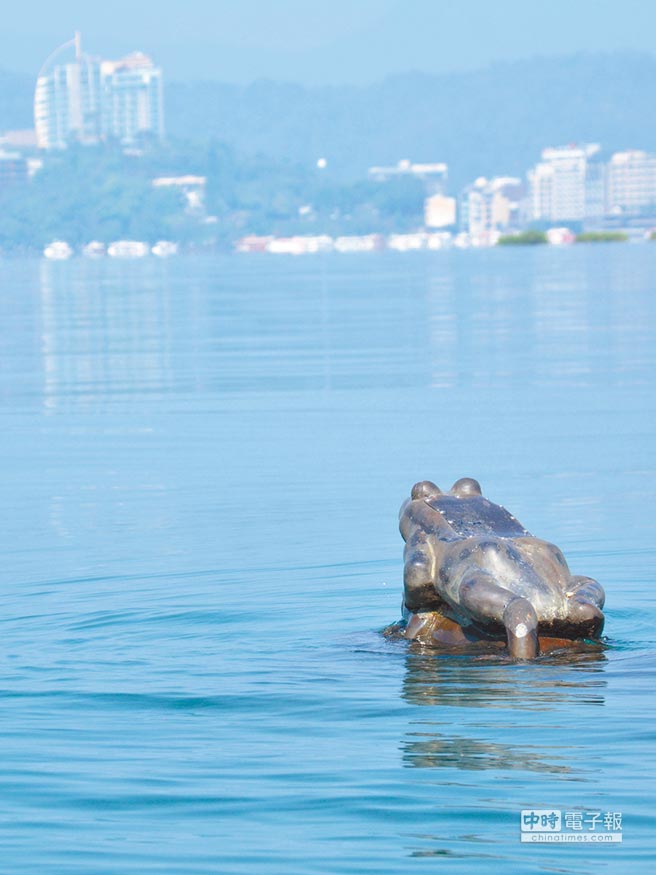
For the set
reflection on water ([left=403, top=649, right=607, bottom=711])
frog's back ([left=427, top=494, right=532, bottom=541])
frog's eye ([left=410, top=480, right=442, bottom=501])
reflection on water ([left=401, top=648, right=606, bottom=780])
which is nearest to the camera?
reflection on water ([left=401, top=648, right=606, bottom=780])

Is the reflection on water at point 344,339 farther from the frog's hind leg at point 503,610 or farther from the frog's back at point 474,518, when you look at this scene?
the frog's hind leg at point 503,610

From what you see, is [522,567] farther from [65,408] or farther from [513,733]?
[65,408]

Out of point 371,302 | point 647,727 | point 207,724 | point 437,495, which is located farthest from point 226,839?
point 371,302

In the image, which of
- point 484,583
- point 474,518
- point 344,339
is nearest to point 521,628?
point 484,583

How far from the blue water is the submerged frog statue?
22cm

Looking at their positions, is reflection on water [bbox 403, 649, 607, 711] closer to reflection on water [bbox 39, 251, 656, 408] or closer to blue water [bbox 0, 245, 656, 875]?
blue water [bbox 0, 245, 656, 875]

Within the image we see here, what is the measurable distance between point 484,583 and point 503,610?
178 millimetres

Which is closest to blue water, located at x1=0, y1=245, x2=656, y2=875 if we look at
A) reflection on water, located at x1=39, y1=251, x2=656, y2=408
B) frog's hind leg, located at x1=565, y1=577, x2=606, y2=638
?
frog's hind leg, located at x1=565, y1=577, x2=606, y2=638

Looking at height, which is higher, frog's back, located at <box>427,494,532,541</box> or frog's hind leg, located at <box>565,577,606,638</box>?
frog's back, located at <box>427,494,532,541</box>

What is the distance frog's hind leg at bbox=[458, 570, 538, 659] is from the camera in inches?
395

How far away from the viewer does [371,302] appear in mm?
64688

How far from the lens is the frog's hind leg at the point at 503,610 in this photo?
32.9 ft

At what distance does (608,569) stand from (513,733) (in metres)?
4.99

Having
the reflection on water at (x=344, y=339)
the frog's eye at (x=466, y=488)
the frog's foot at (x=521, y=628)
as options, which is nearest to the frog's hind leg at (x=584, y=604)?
the frog's foot at (x=521, y=628)
